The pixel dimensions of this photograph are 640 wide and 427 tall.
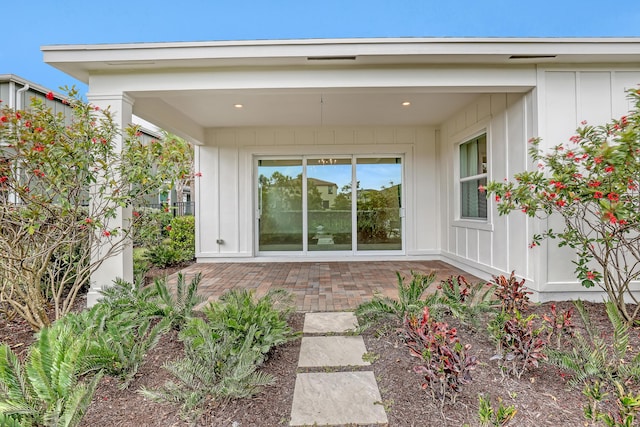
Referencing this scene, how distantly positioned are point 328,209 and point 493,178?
10.6 feet

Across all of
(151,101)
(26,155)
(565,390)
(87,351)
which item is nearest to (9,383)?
(87,351)

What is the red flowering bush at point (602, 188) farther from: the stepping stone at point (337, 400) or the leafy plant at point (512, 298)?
the stepping stone at point (337, 400)

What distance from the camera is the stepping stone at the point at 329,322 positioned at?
2975mm

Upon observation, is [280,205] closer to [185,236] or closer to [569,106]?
[185,236]

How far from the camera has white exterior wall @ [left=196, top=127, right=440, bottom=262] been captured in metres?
6.72

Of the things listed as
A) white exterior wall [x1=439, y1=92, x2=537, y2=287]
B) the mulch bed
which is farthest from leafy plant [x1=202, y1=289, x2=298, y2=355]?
white exterior wall [x1=439, y1=92, x2=537, y2=287]

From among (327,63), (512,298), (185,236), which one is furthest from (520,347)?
(185,236)

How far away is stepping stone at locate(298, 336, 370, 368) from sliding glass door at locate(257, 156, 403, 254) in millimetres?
4127

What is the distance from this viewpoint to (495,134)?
4.56 metres

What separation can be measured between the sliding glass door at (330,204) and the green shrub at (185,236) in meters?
1.43

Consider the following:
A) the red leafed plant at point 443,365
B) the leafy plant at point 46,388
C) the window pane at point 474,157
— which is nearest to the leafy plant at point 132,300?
the leafy plant at point 46,388

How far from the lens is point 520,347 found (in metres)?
2.12

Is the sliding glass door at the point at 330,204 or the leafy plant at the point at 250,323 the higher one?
the sliding glass door at the point at 330,204

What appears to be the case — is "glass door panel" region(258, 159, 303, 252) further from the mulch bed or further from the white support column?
the mulch bed
